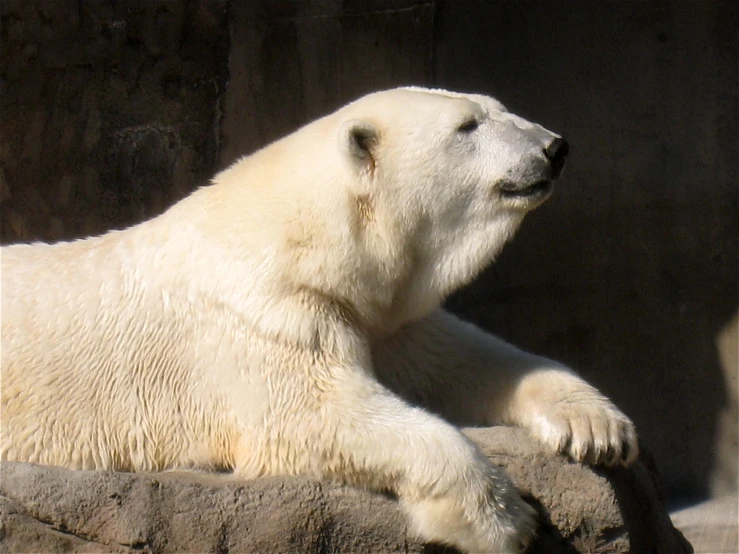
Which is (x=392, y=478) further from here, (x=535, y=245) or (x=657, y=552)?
(x=535, y=245)

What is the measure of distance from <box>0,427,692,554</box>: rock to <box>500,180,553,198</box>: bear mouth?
0.71 metres

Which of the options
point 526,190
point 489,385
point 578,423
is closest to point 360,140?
point 526,190

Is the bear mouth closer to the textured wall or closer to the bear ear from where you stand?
the bear ear

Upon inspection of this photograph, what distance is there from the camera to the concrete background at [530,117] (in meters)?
4.51

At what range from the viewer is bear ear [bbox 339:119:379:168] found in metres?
2.85

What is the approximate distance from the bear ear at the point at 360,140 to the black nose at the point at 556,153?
0.48m

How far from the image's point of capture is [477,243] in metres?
3.00

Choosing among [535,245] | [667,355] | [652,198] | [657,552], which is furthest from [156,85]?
[657,552]

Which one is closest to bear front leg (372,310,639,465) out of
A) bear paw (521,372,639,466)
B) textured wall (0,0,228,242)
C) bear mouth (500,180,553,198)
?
bear paw (521,372,639,466)

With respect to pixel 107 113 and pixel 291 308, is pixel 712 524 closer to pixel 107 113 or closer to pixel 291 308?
pixel 291 308

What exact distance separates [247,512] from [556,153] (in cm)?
129

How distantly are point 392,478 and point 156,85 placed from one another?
288cm

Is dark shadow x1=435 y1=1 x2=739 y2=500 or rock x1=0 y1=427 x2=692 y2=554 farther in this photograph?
dark shadow x1=435 y1=1 x2=739 y2=500

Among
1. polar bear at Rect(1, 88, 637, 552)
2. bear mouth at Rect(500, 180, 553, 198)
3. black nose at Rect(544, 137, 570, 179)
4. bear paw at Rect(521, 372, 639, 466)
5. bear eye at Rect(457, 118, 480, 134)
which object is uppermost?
bear eye at Rect(457, 118, 480, 134)
